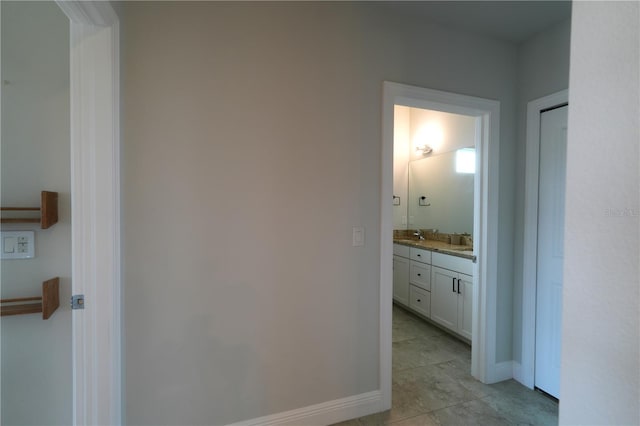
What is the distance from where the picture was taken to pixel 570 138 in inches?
18.2

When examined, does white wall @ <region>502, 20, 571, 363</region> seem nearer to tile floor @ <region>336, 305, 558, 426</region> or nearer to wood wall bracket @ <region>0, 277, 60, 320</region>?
tile floor @ <region>336, 305, 558, 426</region>

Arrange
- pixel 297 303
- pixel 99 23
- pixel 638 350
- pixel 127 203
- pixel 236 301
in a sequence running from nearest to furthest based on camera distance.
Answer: pixel 638 350
pixel 99 23
pixel 127 203
pixel 236 301
pixel 297 303

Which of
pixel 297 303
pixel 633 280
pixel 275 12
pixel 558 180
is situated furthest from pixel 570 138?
pixel 558 180

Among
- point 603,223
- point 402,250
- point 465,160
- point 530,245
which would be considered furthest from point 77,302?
point 465,160

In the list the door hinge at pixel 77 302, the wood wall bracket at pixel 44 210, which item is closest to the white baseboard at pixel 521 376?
the door hinge at pixel 77 302

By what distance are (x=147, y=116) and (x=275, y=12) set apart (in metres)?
0.92

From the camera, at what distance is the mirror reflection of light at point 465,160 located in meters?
3.19

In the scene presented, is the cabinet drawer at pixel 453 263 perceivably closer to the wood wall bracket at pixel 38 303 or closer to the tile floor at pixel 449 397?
the tile floor at pixel 449 397

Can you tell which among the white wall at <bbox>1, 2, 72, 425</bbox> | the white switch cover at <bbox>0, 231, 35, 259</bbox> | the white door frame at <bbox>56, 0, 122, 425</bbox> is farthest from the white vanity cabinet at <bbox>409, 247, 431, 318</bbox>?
the white switch cover at <bbox>0, 231, 35, 259</bbox>

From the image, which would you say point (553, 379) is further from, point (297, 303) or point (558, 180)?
point (297, 303)

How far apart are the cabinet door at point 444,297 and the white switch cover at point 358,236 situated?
61.6 inches

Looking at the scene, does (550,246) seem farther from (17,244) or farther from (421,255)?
(17,244)

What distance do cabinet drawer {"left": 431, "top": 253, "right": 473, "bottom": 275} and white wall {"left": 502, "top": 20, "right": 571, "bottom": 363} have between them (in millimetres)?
439

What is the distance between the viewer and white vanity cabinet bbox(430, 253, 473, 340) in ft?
8.46
